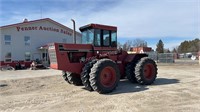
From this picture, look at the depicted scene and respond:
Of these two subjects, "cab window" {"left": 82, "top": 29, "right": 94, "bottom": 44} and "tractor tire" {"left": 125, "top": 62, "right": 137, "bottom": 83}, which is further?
"tractor tire" {"left": 125, "top": 62, "right": 137, "bottom": 83}

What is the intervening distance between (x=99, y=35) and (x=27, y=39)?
2292cm

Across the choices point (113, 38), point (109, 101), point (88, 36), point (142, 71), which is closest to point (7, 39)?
point (88, 36)

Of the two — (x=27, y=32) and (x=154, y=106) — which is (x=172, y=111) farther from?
(x=27, y=32)

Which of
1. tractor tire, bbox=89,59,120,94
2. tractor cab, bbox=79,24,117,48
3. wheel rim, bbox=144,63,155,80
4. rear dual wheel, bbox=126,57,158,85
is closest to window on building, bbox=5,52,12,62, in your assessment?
tractor cab, bbox=79,24,117,48

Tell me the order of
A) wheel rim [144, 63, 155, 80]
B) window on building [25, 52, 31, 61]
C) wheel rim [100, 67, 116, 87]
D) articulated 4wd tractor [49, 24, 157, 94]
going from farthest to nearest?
window on building [25, 52, 31, 61], wheel rim [144, 63, 155, 80], wheel rim [100, 67, 116, 87], articulated 4wd tractor [49, 24, 157, 94]

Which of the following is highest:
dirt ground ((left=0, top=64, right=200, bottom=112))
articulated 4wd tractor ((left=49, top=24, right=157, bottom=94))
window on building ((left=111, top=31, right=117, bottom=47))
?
window on building ((left=111, top=31, right=117, bottom=47))

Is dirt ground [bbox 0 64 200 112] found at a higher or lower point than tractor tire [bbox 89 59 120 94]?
lower

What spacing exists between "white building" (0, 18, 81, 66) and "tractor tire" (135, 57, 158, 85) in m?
20.4

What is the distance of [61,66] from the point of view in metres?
9.08

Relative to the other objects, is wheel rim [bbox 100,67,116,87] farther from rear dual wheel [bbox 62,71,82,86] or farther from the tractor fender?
rear dual wheel [bbox 62,71,82,86]

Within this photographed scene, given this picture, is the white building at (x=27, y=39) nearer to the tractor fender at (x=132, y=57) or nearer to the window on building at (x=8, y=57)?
the window on building at (x=8, y=57)

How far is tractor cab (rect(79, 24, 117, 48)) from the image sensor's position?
1041 centimetres

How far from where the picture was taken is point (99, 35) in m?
10.6

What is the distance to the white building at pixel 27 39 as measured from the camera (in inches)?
1139
